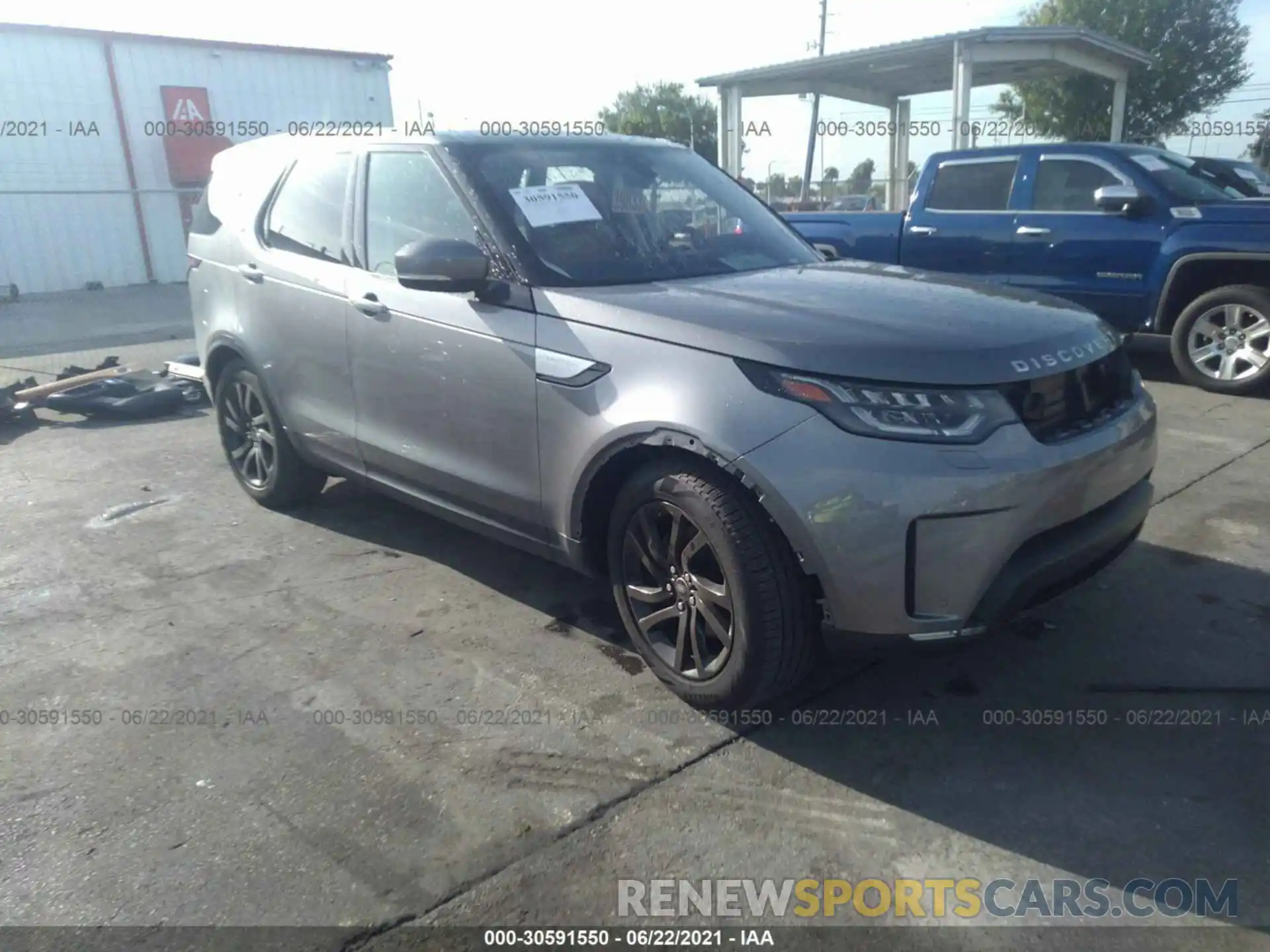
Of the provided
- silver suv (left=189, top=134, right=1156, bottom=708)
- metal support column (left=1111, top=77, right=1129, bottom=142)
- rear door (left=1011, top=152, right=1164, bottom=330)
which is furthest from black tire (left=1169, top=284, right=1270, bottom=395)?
metal support column (left=1111, top=77, right=1129, bottom=142)

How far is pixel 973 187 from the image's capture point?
8344 mm

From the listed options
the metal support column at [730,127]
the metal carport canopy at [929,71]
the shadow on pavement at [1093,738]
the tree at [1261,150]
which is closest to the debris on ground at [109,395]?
the shadow on pavement at [1093,738]

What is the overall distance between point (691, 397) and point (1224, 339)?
594cm

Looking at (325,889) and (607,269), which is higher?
(607,269)

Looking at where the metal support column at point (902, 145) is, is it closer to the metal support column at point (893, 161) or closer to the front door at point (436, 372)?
the metal support column at point (893, 161)

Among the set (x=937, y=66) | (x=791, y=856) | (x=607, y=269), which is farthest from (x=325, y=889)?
(x=937, y=66)

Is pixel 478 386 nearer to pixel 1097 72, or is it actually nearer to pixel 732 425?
pixel 732 425

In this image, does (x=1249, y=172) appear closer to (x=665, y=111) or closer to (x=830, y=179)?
(x=830, y=179)

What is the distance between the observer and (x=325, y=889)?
2.39 m

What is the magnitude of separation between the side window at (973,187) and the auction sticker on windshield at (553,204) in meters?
5.67

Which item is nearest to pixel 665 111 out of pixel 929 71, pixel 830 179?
pixel 830 179

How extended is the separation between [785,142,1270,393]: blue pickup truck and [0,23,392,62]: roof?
1734 centimetres

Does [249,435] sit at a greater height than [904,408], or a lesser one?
lesser

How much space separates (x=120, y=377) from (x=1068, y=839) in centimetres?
772
